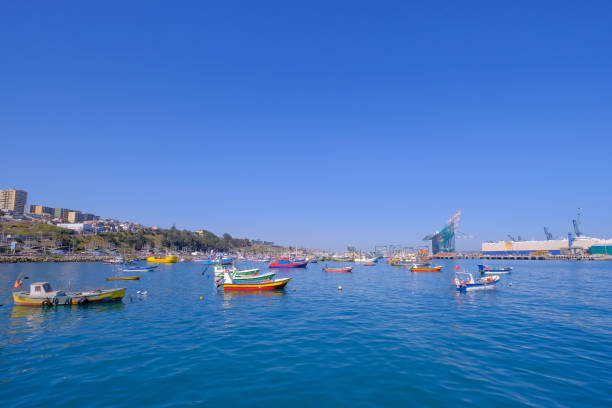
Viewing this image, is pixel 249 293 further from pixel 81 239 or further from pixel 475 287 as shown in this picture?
pixel 81 239

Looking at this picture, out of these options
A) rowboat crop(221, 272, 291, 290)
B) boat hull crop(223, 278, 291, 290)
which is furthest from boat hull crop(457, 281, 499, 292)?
boat hull crop(223, 278, 291, 290)

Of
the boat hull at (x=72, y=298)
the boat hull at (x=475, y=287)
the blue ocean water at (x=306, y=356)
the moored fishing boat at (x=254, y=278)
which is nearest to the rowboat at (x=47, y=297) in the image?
the boat hull at (x=72, y=298)

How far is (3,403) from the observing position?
1184cm

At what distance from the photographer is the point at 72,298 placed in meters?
31.8

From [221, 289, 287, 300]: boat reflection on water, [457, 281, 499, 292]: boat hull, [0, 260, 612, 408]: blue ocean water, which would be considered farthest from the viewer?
[457, 281, 499, 292]: boat hull

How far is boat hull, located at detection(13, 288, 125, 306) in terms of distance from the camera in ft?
102

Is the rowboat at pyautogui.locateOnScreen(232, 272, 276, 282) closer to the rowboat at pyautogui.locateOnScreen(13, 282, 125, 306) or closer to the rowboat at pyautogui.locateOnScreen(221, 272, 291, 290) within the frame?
the rowboat at pyautogui.locateOnScreen(221, 272, 291, 290)

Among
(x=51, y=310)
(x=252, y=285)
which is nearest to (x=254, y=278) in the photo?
(x=252, y=285)

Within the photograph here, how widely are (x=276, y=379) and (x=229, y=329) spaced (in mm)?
10323

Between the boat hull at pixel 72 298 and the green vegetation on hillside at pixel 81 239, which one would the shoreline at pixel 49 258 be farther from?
the boat hull at pixel 72 298

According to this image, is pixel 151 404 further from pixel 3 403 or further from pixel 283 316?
pixel 283 316

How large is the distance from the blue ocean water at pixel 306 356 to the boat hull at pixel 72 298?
31.4 inches

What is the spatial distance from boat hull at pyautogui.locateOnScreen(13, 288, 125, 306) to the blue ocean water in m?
0.80

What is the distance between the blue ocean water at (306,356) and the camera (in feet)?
40.2
